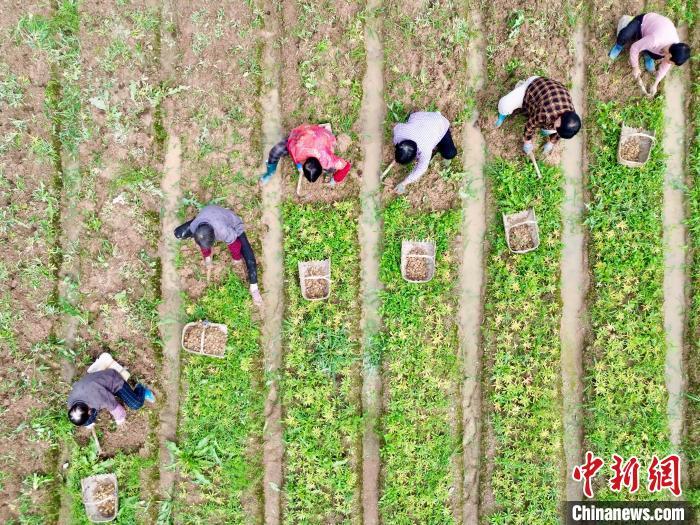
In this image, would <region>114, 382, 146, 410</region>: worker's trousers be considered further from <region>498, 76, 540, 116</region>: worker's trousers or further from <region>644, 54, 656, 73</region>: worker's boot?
<region>644, 54, 656, 73</region>: worker's boot

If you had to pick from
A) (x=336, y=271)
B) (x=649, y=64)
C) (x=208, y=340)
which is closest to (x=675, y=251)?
(x=649, y=64)

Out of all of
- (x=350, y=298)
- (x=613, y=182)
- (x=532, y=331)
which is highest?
(x=613, y=182)

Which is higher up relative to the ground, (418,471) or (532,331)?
(532,331)

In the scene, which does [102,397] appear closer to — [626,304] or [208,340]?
[208,340]

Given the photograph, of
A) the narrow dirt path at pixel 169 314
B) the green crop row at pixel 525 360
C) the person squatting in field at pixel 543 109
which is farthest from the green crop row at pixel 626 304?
the narrow dirt path at pixel 169 314

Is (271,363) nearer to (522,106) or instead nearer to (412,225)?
(412,225)

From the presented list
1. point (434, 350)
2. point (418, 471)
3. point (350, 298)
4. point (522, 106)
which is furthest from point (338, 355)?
point (522, 106)

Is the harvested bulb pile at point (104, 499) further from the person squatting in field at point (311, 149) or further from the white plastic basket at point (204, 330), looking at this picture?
the person squatting in field at point (311, 149)
